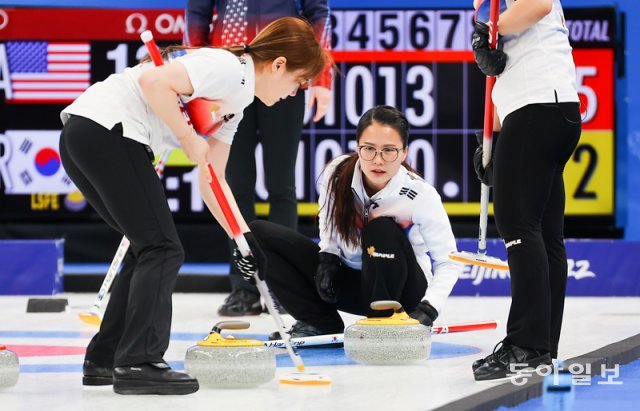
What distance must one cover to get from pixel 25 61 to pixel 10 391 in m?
4.08

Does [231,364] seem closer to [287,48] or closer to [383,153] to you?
[287,48]

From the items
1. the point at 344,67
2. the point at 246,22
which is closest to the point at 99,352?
the point at 246,22

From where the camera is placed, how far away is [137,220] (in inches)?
112

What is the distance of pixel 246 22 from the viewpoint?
15.9 ft

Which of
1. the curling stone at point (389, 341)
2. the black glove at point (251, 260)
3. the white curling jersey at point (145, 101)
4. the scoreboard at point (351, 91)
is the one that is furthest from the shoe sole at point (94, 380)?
the scoreboard at point (351, 91)

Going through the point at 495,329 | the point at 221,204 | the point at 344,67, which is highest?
the point at 344,67

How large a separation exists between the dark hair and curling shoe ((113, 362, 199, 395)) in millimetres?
1173

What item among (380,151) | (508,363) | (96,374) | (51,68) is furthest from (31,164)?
(508,363)

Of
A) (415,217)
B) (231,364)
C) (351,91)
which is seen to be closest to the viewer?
(231,364)

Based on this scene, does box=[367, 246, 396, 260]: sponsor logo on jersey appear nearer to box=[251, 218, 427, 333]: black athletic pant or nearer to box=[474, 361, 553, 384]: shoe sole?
box=[251, 218, 427, 333]: black athletic pant

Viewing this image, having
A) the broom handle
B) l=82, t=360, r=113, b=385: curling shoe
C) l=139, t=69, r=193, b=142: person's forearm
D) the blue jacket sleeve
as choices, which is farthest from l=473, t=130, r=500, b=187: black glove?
the blue jacket sleeve

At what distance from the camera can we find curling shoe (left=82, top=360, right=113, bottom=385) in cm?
296

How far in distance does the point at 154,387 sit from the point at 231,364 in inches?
7.8

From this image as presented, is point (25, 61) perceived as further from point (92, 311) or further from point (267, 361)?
point (267, 361)
